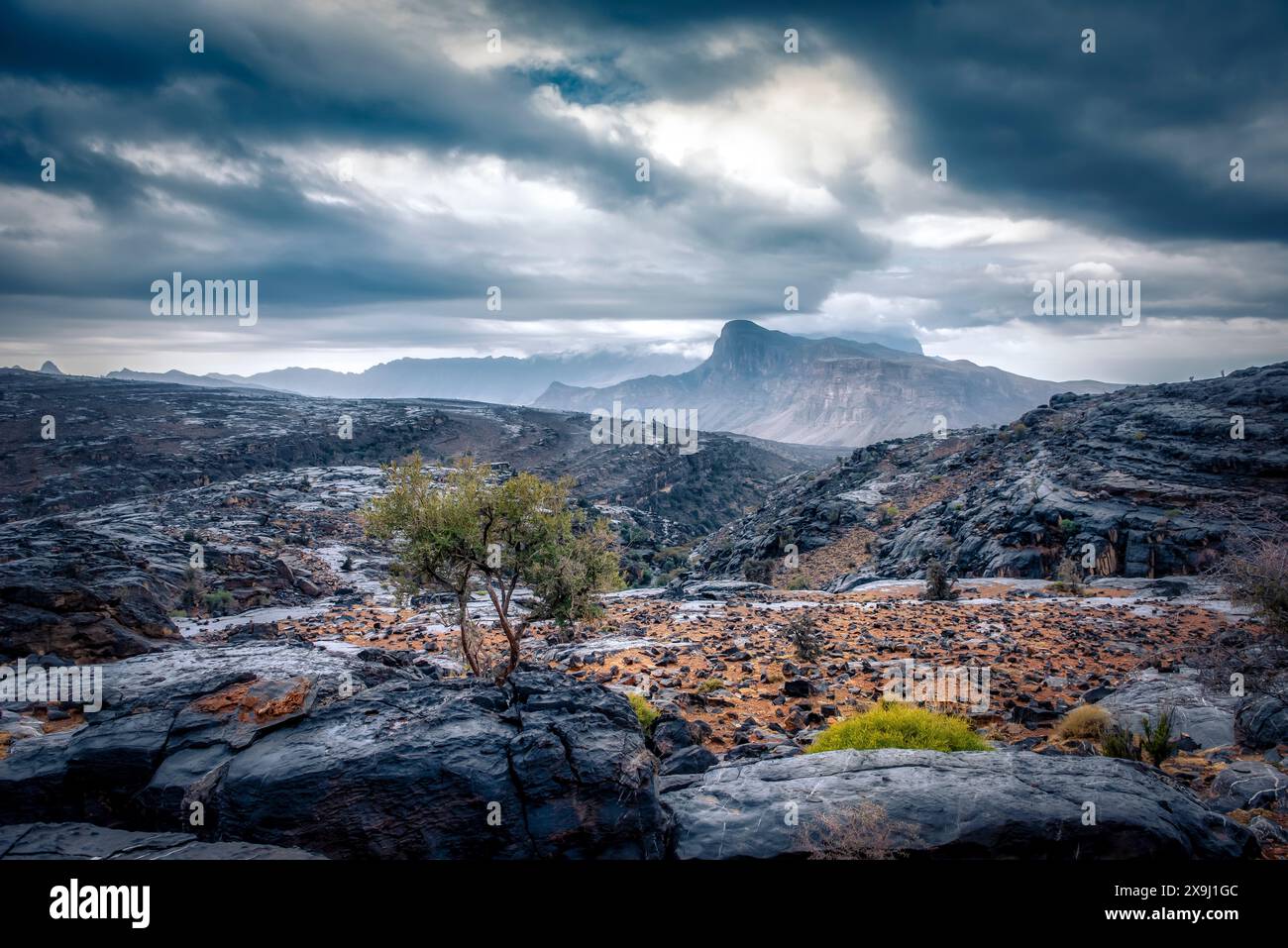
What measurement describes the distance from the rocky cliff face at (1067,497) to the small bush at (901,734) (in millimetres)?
24278

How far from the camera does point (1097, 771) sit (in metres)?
7.04

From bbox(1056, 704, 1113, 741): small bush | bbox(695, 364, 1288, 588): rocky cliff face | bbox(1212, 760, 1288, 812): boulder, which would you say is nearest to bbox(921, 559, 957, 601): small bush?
bbox(695, 364, 1288, 588): rocky cliff face

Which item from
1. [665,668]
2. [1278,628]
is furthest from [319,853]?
[1278,628]

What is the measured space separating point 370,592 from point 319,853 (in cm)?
2543

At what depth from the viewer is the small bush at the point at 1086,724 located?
1036 centimetres

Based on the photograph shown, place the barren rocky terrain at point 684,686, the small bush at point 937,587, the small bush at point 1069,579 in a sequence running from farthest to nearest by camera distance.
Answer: the small bush at point 937,587
the small bush at point 1069,579
the barren rocky terrain at point 684,686

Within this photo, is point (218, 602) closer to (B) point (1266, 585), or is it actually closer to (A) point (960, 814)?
(A) point (960, 814)

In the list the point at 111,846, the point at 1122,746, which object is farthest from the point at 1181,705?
the point at 111,846

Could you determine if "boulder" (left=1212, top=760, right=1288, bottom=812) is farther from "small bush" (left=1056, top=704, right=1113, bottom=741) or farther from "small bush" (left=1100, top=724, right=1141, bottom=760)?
"small bush" (left=1056, top=704, right=1113, bottom=741)

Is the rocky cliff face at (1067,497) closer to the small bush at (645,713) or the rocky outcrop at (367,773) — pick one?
the small bush at (645,713)

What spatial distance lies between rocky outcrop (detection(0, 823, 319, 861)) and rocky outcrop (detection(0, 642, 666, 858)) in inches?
6.9

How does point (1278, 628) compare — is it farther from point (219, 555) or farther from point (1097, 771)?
point (219, 555)

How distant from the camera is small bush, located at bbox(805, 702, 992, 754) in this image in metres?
8.79

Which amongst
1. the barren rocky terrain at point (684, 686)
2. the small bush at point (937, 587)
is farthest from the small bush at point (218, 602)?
the small bush at point (937, 587)
